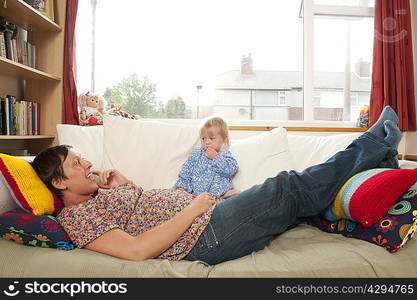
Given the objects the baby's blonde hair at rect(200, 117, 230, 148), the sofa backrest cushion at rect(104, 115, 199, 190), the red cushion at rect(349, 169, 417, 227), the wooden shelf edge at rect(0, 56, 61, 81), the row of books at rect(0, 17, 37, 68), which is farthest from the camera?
the row of books at rect(0, 17, 37, 68)

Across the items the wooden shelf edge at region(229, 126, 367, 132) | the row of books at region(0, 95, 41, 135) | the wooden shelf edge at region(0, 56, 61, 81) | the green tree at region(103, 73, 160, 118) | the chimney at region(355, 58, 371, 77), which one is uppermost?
the chimney at region(355, 58, 371, 77)

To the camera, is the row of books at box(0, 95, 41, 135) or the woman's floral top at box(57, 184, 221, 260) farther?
the row of books at box(0, 95, 41, 135)

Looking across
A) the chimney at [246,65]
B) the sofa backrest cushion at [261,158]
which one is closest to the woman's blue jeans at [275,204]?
the sofa backrest cushion at [261,158]

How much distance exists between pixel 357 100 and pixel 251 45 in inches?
44.3

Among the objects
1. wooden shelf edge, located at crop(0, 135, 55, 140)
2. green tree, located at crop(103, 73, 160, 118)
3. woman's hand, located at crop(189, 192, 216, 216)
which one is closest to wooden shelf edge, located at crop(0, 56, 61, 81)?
wooden shelf edge, located at crop(0, 135, 55, 140)

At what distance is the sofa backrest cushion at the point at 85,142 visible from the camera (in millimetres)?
1902

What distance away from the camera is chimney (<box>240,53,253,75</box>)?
11.2 ft

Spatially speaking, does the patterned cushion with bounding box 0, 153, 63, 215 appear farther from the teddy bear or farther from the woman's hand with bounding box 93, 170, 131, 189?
the teddy bear

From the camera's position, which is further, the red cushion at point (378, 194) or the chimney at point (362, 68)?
the chimney at point (362, 68)

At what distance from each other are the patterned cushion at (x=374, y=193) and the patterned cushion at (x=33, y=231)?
94 cm

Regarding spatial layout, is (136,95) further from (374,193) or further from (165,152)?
(374,193)

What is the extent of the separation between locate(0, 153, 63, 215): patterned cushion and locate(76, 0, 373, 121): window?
2093 mm

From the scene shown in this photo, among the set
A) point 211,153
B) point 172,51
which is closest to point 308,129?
point 172,51

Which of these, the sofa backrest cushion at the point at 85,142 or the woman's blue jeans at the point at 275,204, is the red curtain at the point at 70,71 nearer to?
the sofa backrest cushion at the point at 85,142
